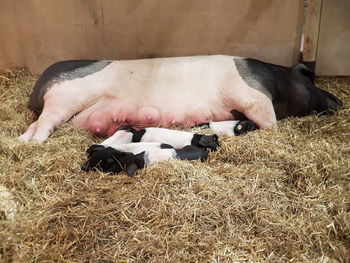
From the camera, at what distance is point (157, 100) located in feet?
13.8

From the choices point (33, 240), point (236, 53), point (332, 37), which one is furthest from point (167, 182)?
point (332, 37)

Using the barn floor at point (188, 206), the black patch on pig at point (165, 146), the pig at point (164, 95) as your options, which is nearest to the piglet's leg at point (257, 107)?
the pig at point (164, 95)

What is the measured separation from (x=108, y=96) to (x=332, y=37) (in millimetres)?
2765

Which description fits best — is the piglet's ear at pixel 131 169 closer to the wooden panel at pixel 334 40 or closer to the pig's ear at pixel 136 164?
the pig's ear at pixel 136 164

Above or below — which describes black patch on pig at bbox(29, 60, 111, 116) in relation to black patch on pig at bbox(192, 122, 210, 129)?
above

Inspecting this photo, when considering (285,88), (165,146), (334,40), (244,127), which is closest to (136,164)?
(165,146)

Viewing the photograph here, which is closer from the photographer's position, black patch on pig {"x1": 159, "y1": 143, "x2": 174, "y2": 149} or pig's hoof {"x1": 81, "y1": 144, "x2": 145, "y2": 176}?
pig's hoof {"x1": 81, "y1": 144, "x2": 145, "y2": 176}

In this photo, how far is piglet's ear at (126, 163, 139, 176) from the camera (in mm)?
3114

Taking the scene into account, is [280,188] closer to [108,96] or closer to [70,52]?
[108,96]

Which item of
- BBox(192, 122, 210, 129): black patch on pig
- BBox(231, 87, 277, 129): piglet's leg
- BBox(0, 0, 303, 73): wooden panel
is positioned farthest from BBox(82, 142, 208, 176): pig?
BBox(0, 0, 303, 73): wooden panel

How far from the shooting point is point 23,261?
227cm

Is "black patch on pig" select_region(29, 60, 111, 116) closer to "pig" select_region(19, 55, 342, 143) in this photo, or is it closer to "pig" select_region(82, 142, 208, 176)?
"pig" select_region(19, 55, 342, 143)

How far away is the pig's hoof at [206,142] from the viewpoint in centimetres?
348

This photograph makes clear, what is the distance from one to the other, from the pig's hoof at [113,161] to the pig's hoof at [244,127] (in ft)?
3.57
